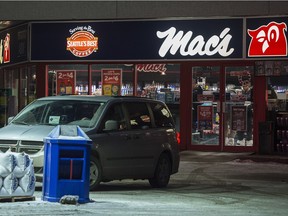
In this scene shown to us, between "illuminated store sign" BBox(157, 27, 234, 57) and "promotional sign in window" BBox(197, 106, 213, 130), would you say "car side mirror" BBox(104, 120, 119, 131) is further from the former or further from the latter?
"promotional sign in window" BBox(197, 106, 213, 130)

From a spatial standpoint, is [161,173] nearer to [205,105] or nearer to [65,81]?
[205,105]

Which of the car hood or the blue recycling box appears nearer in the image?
the blue recycling box

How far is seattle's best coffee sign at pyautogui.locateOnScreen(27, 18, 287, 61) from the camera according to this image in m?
19.1

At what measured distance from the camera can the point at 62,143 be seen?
8852 mm

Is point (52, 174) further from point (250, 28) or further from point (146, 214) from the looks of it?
point (250, 28)

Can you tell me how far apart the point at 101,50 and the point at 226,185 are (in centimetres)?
915

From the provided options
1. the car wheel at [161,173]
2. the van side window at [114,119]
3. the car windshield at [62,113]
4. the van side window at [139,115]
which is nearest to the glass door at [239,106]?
the car wheel at [161,173]

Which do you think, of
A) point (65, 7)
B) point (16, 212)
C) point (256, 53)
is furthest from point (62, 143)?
point (65, 7)

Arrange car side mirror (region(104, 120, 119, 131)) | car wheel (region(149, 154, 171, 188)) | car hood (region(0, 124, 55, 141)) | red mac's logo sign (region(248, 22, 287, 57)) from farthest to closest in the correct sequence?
red mac's logo sign (region(248, 22, 287, 57)), car wheel (region(149, 154, 171, 188)), car side mirror (region(104, 120, 119, 131)), car hood (region(0, 124, 55, 141))

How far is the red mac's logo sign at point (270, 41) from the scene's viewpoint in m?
18.9

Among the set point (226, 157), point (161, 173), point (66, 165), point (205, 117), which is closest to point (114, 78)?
point (205, 117)

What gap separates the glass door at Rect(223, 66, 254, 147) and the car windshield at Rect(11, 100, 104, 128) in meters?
8.92

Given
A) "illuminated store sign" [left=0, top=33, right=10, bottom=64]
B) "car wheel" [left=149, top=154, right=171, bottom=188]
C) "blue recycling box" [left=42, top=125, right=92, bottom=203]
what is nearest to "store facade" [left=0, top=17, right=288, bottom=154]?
"illuminated store sign" [left=0, top=33, right=10, bottom=64]

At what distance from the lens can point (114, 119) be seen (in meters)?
11.5
